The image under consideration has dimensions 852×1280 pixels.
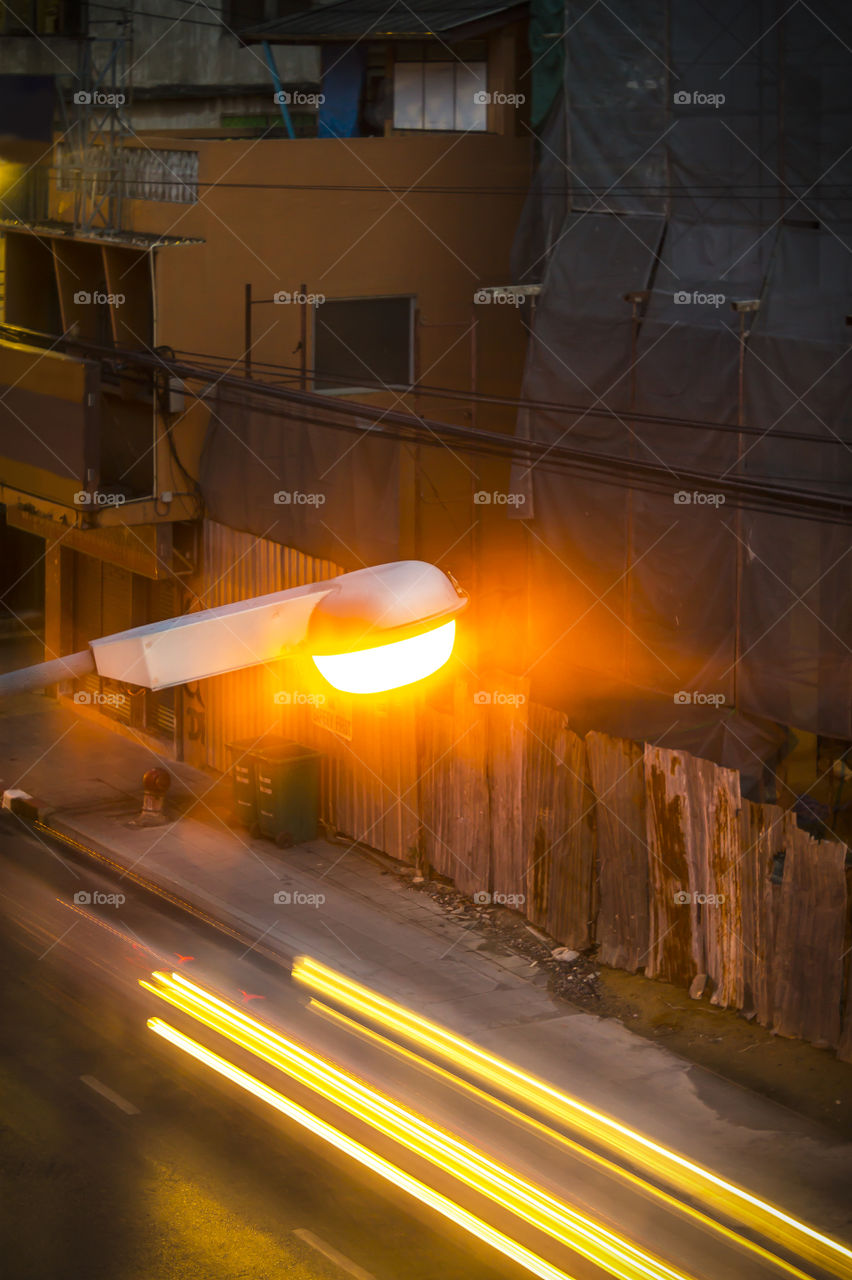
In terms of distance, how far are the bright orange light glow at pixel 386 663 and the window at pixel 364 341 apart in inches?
672

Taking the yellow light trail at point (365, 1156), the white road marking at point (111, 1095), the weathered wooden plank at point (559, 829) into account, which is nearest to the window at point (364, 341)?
the weathered wooden plank at point (559, 829)

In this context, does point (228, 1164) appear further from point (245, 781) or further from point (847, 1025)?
point (245, 781)

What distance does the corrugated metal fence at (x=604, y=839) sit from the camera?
11773 millimetres

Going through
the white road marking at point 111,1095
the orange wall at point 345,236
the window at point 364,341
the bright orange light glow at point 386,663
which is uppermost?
the orange wall at point 345,236

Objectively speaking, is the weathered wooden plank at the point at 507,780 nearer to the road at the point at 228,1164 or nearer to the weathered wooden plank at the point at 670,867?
the weathered wooden plank at the point at 670,867

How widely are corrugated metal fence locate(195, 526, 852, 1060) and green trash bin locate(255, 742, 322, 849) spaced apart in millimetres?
291

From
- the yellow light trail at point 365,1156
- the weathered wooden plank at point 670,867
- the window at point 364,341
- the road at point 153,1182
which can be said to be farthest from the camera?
the window at point 364,341

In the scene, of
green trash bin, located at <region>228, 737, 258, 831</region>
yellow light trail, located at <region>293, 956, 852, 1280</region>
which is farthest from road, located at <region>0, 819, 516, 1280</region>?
green trash bin, located at <region>228, 737, 258, 831</region>

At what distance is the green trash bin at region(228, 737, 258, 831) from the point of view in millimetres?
17359

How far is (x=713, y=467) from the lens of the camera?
1532 cm

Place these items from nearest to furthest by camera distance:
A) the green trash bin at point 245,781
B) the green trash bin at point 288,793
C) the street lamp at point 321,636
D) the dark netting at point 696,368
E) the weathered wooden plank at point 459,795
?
the street lamp at point 321,636
the dark netting at point 696,368
the weathered wooden plank at point 459,795
the green trash bin at point 288,793
the green trash bin at point 245,781

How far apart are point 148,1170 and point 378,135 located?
1671 centimetres

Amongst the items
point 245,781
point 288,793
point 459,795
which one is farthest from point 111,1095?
point 245,781

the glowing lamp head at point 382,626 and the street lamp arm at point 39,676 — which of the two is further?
the glowing lamp head at point 382,626
